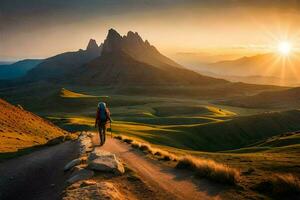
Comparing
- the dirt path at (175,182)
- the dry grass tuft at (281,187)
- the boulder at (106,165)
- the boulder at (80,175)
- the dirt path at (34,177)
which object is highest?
the dry grass tuft at (281,187)

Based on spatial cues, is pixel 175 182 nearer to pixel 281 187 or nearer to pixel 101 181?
pixel 101 181

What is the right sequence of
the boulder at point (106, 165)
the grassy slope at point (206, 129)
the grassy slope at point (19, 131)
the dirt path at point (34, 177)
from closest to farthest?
the dirt path at point (34, 177), the boulder at point (106, 165), the grassy slope at point (19, 131), the grassy slope at point (206, 129)

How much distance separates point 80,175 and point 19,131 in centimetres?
2760

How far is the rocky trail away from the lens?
14.6 metres

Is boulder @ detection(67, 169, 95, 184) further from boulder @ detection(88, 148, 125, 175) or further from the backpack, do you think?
the backpack

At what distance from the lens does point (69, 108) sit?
19625cm

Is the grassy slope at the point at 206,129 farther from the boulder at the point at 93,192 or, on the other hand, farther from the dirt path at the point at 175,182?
the boulder at the point at 93,192

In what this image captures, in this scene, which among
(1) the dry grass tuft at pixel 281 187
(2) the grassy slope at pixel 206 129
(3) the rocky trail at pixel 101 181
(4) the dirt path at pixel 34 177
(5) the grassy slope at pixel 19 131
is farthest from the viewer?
(2) the grassy slope at pixel 206 129

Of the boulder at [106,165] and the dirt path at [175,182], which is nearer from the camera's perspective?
the dirt path at [175,182]

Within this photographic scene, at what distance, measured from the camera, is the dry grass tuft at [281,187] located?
15.2m

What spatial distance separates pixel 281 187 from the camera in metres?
15.4

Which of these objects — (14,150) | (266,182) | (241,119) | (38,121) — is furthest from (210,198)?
(241,119)

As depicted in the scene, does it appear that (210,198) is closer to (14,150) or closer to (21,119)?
(14,150)

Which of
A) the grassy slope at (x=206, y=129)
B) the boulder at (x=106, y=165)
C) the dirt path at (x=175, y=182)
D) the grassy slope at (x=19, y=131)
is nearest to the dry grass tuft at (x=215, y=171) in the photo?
the dirt path at (x=175, y=182)
